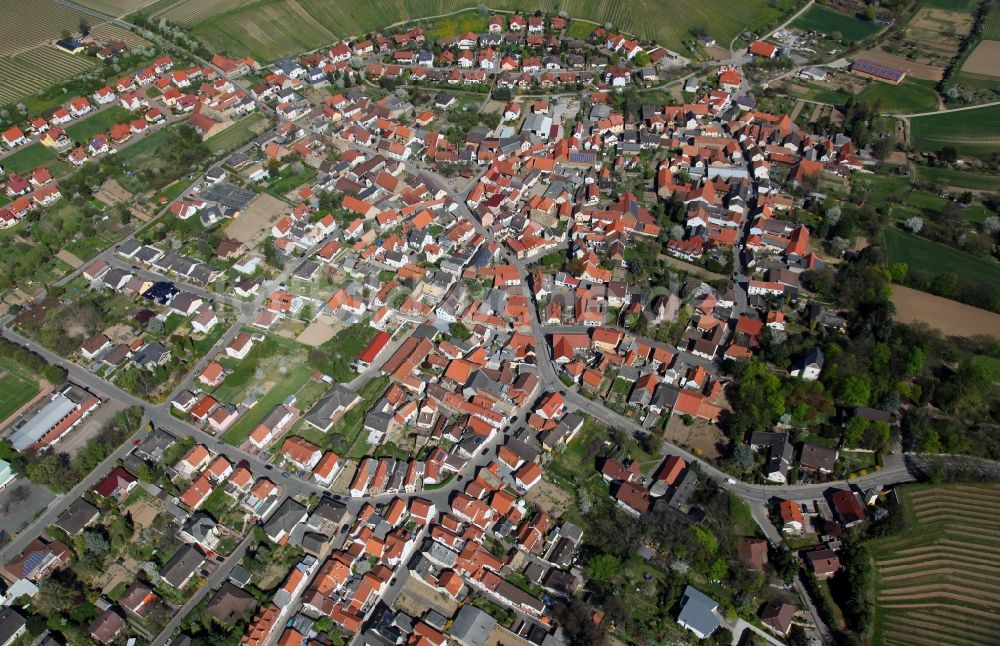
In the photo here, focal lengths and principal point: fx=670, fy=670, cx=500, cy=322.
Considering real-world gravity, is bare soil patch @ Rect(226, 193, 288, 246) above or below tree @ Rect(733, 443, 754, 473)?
above

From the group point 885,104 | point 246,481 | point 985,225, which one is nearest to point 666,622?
point 246,481

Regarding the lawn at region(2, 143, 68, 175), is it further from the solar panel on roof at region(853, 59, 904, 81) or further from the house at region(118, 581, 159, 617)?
the solar panel on roof at region(853, 59, 904, 81)

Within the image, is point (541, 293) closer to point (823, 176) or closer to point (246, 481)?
point (246, 481)

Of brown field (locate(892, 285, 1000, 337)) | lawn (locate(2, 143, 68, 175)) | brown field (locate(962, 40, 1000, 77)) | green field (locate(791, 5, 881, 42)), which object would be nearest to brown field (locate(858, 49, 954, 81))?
brown field (locate(962, 40, 1000, 77))

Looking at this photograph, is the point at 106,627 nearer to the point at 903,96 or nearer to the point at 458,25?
the point at 458,25

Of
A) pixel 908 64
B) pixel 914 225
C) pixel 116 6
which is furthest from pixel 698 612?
pixel 116 6

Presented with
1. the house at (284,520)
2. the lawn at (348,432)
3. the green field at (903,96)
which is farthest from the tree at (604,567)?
the green field at (903,96)

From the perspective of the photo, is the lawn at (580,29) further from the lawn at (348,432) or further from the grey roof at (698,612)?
the grey roof at (698,612)
